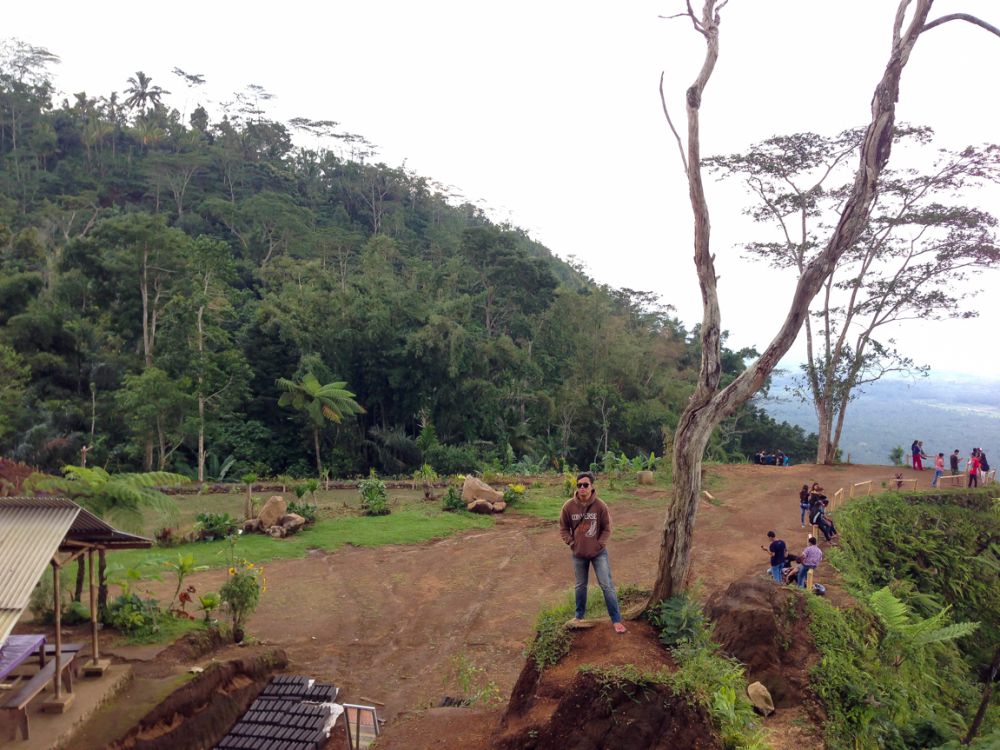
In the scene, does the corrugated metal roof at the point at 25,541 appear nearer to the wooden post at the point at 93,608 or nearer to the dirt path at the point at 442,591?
the wooden post at the point at 93,608

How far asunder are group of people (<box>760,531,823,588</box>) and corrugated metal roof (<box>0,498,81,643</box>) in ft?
29.0

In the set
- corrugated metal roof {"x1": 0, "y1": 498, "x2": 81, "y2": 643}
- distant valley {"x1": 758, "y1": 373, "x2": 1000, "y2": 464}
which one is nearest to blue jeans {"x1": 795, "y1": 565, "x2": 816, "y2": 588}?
corrugated metal roof {"x1": 0, "y1": 498, "x2": 81, "y2": 643}

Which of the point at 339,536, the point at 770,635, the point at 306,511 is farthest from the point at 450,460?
the point at 770,635

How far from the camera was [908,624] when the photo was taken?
8.48 m

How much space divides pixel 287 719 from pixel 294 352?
21.8 metres

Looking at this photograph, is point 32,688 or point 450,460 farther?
point 450,460

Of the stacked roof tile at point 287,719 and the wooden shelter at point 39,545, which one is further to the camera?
the stacked roof tile at point 287,719

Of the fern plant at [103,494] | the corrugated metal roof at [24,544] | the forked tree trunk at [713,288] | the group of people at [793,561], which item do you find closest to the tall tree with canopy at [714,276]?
the forked tree trunk at [713,288]

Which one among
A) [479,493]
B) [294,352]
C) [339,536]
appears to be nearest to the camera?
[339,536]

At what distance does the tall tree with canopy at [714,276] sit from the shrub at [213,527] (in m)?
10.5

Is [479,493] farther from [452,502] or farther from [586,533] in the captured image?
[586,533]

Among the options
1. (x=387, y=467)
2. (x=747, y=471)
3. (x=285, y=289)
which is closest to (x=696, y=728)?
(x=747, y=471)

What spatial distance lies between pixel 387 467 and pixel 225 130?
43337 mm

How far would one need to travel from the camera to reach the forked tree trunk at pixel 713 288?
18.9 feet
